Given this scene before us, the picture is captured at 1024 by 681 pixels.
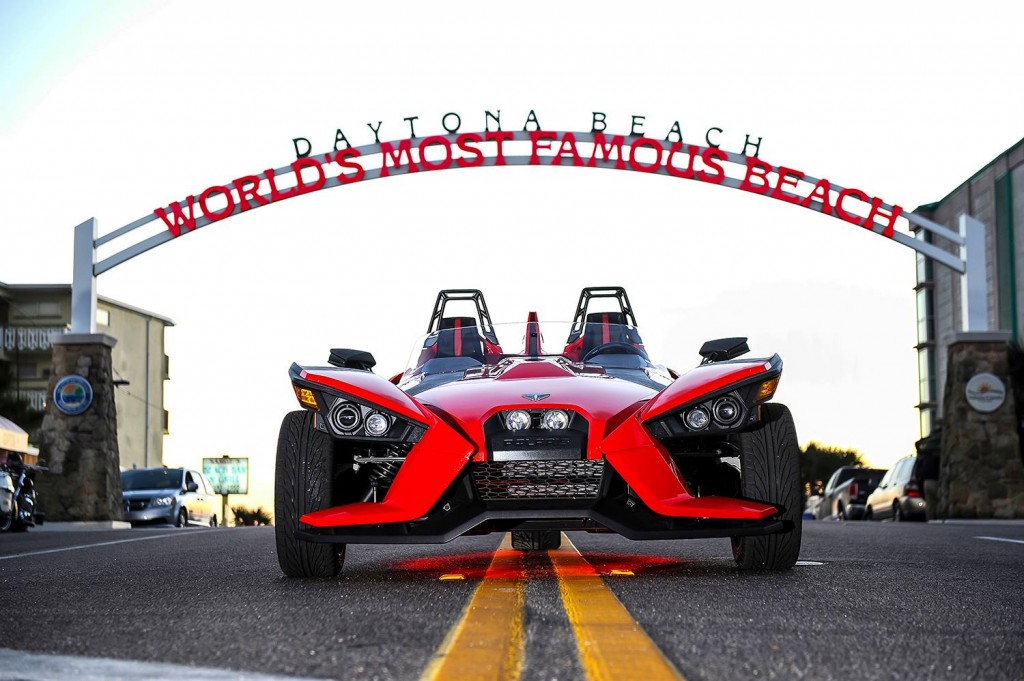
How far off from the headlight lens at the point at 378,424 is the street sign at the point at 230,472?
7962 cm

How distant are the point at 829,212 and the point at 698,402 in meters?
20.6

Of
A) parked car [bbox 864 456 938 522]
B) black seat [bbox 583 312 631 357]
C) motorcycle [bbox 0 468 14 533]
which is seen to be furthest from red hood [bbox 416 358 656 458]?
parked car [bbox 864 456 938 522]

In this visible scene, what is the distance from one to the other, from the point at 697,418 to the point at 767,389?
367 millimetres

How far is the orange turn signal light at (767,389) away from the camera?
19.1 feet

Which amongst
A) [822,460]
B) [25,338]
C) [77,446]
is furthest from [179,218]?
[822,460]

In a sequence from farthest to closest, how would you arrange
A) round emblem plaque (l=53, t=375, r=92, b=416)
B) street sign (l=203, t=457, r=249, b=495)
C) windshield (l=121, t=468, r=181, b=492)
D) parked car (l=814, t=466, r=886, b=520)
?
street sign (l=203, t=457, r=249, b=495) < windshield (l=121, t=468, r=181, b=492) < parked car (l=814, t=466, r=886, b=520) < round emblem plaque (l=53, t=375, r=92, b=416)

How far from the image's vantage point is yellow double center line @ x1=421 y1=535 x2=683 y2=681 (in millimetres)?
2900

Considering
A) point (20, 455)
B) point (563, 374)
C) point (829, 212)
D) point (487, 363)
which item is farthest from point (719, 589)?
point (829, 212)

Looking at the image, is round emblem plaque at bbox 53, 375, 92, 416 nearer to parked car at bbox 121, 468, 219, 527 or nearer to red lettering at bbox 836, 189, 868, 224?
parked car at bbox 121, 468, 219, 527

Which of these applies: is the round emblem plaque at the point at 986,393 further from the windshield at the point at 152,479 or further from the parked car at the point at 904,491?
the windshield at the point at 152,479

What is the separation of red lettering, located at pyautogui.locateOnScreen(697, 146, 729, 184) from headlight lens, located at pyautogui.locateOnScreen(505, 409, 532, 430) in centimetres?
2018

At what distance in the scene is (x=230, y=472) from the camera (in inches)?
3295

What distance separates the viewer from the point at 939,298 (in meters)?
58.1

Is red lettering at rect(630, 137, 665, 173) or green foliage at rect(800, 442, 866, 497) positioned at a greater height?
red lettering at rect(630, 137, 665, 173)
